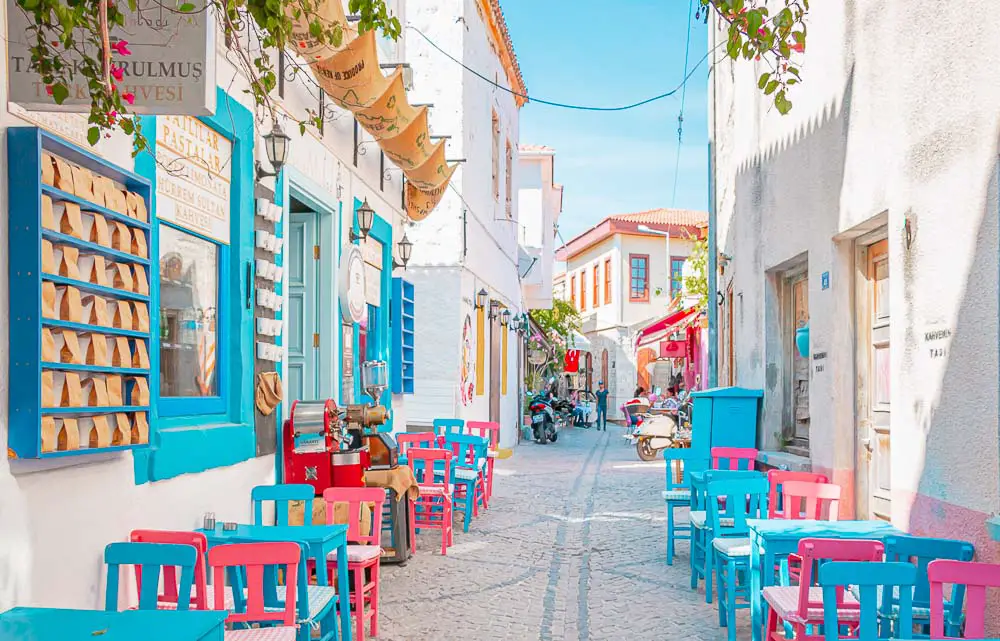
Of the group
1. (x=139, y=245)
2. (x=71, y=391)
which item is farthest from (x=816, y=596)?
(x=139, y=245)

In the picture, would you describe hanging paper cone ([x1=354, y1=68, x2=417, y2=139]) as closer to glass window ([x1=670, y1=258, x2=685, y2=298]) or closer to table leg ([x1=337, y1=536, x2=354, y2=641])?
table leg ([x1=337, y1=536, x2=354, y2=641])

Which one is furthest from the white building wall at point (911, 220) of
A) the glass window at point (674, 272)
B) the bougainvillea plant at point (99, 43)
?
the glass window at point (674, 272)

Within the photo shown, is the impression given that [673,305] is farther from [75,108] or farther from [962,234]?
[75,108]

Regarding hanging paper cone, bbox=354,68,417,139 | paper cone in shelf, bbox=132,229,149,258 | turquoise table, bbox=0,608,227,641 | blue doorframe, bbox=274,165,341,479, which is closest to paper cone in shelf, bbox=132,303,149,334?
paper cone in shelf, bbox=132,229,149,258

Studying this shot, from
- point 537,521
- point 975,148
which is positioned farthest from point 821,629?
point 537,521

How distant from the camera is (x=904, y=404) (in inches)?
247

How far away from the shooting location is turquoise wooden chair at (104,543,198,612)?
397 cm

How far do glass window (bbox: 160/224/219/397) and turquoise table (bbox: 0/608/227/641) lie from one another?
2288 millimetres

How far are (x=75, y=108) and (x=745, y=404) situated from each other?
26.6 feet

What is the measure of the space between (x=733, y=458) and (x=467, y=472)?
274cm

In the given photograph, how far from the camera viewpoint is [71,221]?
166 inches

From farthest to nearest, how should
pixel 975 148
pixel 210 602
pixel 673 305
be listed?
pixel 673 305 → pixel 975 148 → pixel 210 602

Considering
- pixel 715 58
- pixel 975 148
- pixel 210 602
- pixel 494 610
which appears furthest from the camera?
pixel 715 58

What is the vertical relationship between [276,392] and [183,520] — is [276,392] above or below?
above
